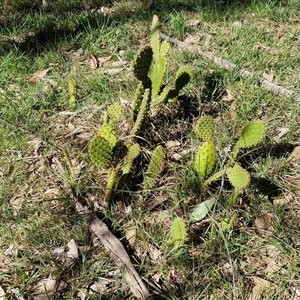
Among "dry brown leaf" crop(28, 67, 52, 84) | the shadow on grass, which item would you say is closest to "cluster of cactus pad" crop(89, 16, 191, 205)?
"dry brown leaf" crop(28, 67, 52, 84)

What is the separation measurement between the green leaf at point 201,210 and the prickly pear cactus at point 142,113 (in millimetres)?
562

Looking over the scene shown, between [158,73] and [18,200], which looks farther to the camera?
[158,73]

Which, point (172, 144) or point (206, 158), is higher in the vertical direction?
point (206, 158)

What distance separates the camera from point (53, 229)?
2436 mm

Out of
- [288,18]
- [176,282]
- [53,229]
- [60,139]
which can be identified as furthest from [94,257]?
[288,18]

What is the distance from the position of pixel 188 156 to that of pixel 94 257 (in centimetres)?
81

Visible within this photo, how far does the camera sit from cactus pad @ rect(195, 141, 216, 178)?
241 centimetres

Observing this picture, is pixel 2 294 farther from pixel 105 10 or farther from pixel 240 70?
pixel 105 10

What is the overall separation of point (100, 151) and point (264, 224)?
2.93ft

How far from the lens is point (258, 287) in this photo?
2.22m

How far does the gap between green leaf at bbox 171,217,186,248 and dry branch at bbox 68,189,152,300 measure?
0.77ft

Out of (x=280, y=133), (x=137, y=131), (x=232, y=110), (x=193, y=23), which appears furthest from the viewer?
(x=193, y=23)

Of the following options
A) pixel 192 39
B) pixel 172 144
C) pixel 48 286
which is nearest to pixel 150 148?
pixel 172 144

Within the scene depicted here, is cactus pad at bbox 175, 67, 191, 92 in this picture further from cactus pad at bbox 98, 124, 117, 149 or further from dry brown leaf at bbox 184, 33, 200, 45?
dry brown leaf at bbox 184, 33, 200, 45
